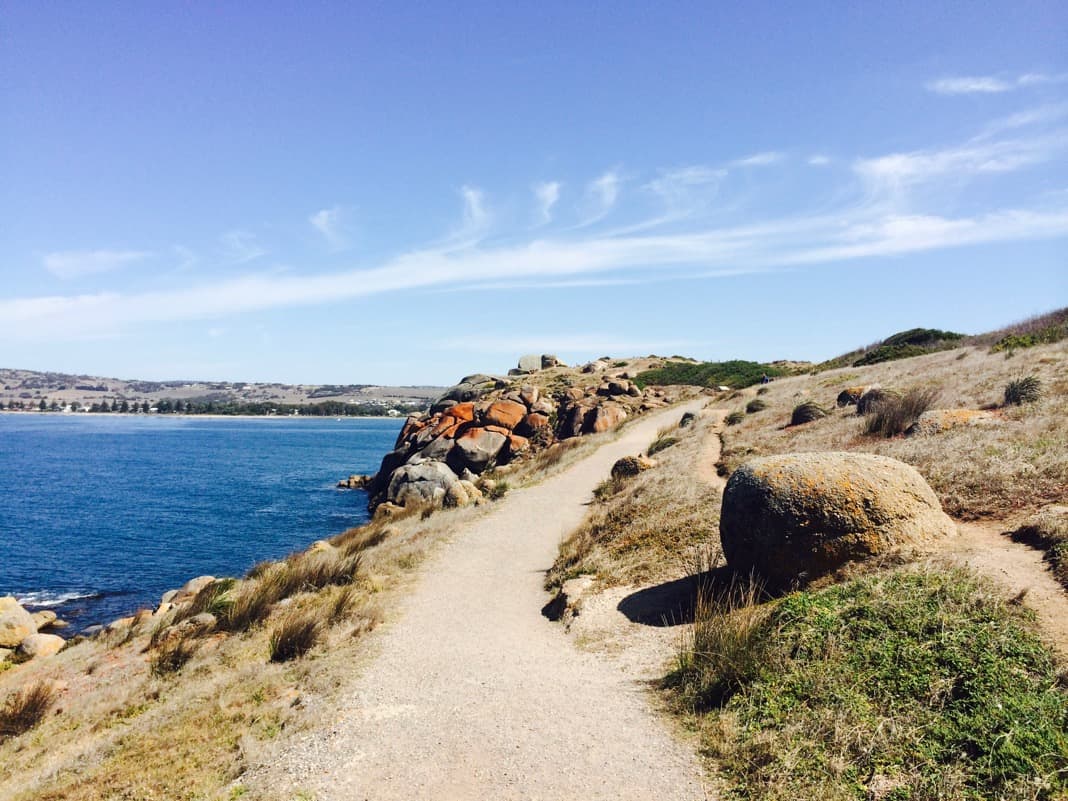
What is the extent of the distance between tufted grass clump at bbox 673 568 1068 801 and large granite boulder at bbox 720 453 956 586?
72 centimetres

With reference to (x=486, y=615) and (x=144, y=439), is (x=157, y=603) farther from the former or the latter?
(x=144, y=439)

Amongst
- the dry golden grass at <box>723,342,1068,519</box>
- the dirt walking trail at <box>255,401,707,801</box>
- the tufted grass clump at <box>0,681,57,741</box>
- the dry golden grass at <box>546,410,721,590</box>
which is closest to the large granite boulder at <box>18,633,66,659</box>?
the tufted grass clump at <box>0,681,57,741</box>

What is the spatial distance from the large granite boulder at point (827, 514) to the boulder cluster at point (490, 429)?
2619 cm

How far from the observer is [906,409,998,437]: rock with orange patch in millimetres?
14016

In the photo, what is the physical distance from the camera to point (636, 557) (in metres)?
12.5

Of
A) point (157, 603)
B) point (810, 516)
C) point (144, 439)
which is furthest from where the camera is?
point (144, 439)

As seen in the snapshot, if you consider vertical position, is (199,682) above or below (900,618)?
below

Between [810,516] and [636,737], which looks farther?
[810,516]

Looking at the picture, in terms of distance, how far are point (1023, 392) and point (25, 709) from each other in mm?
23021

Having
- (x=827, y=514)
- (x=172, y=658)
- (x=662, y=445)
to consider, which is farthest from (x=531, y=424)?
(x=827, y=514)

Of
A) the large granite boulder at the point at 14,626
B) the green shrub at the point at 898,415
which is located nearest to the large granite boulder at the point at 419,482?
the large granite boulder at the point at 14,626

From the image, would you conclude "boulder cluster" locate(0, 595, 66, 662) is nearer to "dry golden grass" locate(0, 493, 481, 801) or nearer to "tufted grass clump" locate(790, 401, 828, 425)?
"dry golden grass" locate(0, 493, 481, 801)

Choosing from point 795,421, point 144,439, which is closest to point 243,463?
point 144,439

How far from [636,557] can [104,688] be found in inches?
399
